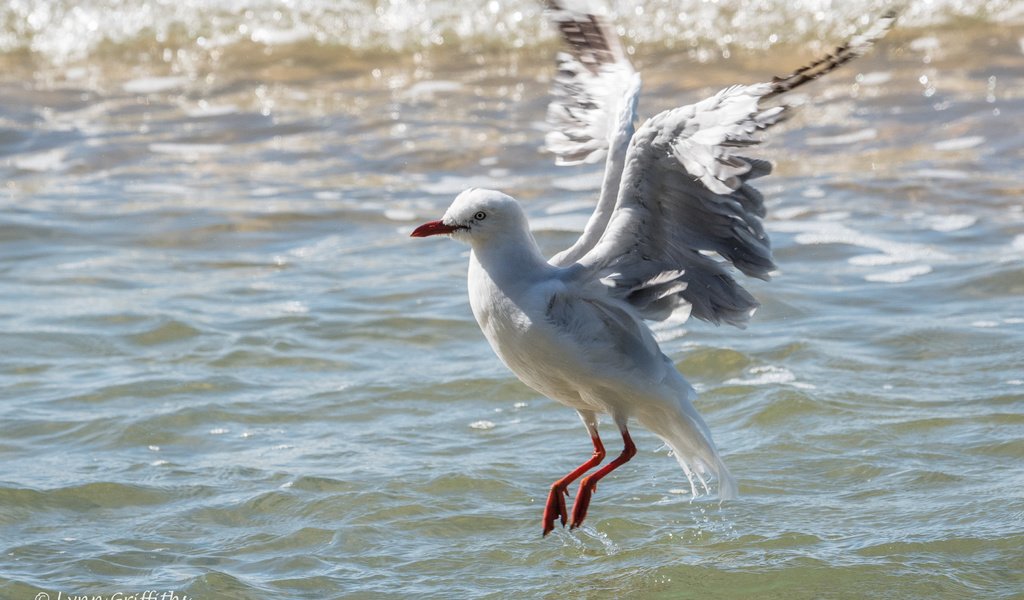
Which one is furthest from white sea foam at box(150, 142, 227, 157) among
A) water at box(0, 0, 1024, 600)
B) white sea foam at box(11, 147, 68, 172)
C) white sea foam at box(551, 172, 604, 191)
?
white sea foam at box(551, 172, 604, 191)

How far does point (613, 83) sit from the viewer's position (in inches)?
253

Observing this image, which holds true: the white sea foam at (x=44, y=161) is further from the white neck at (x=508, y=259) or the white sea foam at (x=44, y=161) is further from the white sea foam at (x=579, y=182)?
the white neck at (x=508, y=259)

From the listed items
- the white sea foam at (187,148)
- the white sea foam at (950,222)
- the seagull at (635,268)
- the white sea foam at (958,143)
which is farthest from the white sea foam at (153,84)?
the seagull at (635,268)

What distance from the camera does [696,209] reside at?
17.2 feet

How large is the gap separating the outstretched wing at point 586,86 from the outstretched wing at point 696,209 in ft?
3.08

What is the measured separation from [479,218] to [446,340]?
3.11m

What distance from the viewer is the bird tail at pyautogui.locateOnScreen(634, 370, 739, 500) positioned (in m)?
5.76

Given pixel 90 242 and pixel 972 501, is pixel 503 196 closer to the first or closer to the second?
pixel 972 501

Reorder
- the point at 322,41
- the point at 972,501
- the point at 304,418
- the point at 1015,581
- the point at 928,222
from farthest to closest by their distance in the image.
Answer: the point at 322,41, the point at 928,222, the point at 304,418, the point at 972,501, the point at 1015,581

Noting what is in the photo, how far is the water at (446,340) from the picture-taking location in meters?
5.78

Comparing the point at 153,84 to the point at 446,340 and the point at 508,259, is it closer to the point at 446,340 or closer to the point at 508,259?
the point at 446,340

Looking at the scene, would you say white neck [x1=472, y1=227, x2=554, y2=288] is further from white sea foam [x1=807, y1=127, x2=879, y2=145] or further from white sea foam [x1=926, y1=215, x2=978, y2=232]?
white sea foam [x1=807, y1=127, x2=879, y2=145]

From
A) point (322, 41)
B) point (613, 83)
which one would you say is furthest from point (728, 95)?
point (322, 41)

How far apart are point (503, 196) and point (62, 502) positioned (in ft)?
7.93
